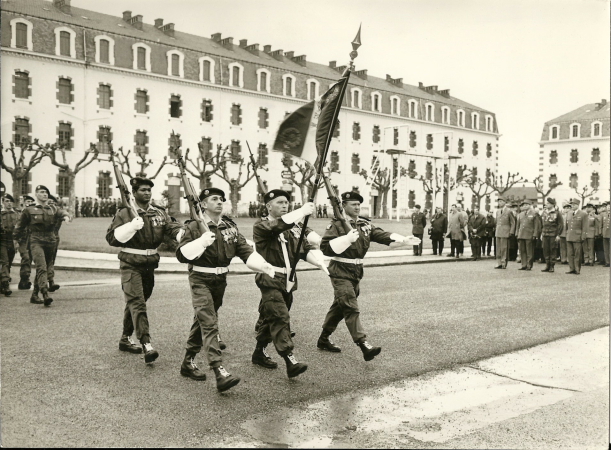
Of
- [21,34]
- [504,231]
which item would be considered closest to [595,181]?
[504,231]

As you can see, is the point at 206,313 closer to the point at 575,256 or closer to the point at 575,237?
the point at 575,256

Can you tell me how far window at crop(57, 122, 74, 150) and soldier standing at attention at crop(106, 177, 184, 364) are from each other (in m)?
5.13

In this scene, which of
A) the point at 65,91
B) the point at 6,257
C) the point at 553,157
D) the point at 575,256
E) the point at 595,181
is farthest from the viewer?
the point at 575,256

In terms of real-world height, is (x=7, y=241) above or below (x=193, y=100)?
below

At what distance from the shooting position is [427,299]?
36.4ft

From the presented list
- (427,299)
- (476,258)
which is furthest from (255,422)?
(476,258)

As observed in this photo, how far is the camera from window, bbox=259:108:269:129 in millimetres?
12227

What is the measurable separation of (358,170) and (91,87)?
5.51 meters

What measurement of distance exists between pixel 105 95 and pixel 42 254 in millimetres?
3112

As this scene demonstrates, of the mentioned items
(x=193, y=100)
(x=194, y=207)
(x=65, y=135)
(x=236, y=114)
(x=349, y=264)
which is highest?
(x=193, y=100)

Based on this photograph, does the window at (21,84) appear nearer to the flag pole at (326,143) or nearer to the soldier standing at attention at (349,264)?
the flag pole at (326,143)

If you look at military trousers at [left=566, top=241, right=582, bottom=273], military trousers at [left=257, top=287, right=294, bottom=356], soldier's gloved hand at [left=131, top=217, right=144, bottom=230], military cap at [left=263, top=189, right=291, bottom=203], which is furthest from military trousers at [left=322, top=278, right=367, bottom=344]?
military trousers at [left=566, top=241, right=582, bottom=273]

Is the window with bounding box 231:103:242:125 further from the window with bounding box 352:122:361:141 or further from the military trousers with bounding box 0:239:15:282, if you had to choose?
the military trousers with bounding box 0:239:15:282

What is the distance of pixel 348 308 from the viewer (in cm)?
641
